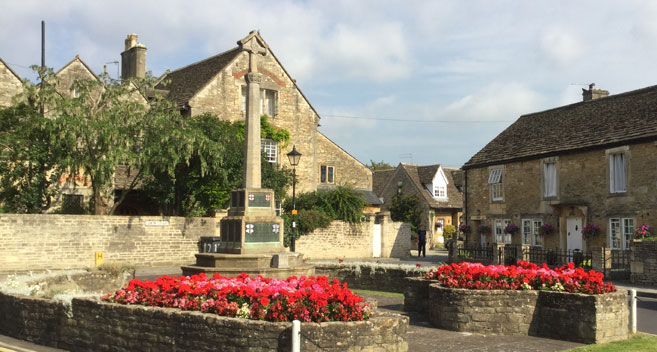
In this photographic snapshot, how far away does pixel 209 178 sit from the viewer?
3077 centimetres

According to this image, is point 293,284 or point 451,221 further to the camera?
point 451,221

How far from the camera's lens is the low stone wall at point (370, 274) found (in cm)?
1867

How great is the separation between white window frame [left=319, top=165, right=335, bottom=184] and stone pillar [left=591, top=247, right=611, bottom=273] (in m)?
25.1

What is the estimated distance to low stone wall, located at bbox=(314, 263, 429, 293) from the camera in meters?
18.7

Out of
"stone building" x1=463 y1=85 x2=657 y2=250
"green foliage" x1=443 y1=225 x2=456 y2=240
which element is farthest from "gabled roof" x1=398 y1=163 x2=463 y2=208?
"stone building" x1=463 y1=85 x2=657 y2=250

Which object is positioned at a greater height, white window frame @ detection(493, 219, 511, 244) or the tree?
the tree

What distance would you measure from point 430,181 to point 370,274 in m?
37.4

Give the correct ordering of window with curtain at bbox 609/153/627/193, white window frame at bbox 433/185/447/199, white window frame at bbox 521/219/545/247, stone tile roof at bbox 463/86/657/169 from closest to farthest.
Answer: window with curtain at bbox 609/153/627/193 < stone tile roof at bbox 463/86/657/169 < white window frame at bbox 521/219/545/247 < white window frame at bbox 433/185/447/199

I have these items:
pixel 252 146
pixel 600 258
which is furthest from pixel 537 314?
pixel 600 258

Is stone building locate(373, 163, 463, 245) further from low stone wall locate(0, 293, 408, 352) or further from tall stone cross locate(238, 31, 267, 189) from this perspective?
low stone wall locate(0, 293, 408, 352)

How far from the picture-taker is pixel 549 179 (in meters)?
31.6

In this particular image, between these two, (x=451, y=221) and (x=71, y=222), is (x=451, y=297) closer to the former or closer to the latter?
(x=71, y=222)

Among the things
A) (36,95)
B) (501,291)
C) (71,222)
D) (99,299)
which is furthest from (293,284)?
(36,95)

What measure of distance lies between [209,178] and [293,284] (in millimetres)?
21772
